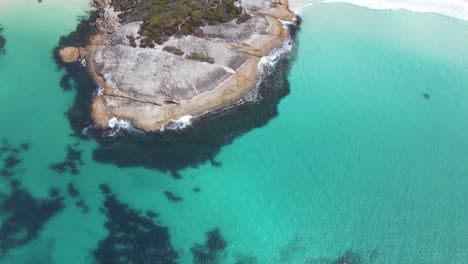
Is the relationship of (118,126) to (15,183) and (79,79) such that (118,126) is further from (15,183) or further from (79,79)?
(15,183)

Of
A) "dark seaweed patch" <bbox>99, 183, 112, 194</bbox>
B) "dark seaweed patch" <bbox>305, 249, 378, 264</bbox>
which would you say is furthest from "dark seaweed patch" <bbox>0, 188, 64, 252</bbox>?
"dark seaweed patch" <bbox>305, 249, 378, 264</bbox>

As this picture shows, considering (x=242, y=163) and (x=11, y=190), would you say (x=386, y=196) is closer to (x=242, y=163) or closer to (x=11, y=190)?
(x=242, y=163)

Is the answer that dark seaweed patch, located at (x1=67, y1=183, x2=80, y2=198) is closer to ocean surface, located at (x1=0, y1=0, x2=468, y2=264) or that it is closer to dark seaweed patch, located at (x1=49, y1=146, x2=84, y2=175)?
ocean surface, located at (x1=0, y1=0, x2=468, y2=264)

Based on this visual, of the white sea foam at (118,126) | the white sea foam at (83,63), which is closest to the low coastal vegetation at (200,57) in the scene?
the white sea foam at (118,126)

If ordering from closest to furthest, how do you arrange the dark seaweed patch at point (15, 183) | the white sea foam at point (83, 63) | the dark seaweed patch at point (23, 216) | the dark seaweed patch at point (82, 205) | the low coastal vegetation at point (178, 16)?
the dark seaweed patch at point (23, 216)
the dark seaweed patch at point (82, 205)
the dark seaweed patch at point (15, 183)
the low coastal vegetation at point (178, 16)
the white sea foam at point (83, 63)

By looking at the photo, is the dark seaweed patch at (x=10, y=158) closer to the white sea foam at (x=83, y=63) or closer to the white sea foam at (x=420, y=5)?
the white sea foam at (x=83, y=63)

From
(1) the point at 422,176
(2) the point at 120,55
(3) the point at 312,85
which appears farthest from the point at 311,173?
(2) the point at 120,55

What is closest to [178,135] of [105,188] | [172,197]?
[172,197]
